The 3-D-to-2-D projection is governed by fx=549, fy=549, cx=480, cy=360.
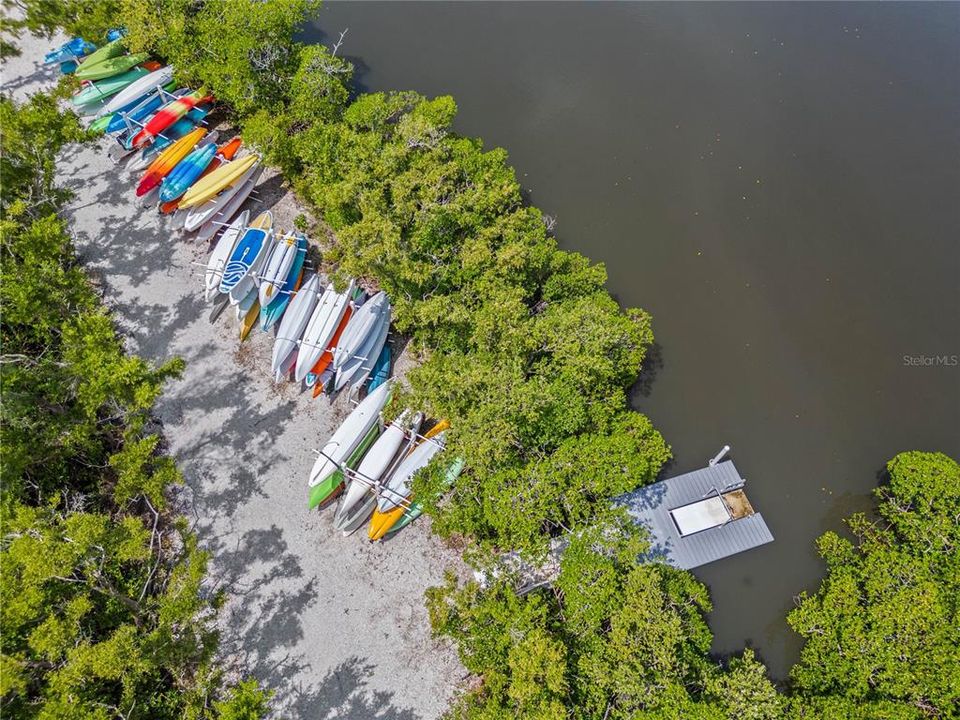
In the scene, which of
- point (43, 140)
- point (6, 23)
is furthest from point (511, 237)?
point (6, 23)

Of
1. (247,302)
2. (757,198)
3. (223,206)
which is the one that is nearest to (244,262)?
(247,302)

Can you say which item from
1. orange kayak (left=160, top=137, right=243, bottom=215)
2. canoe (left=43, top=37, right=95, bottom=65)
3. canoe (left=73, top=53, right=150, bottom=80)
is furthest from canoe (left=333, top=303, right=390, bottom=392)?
canoe (left=43, top=37, right=95, bottom=65)

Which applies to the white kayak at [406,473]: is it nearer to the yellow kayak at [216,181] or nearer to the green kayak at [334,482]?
the green kayak at [334,482]

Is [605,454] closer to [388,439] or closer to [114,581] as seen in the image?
[388,439]

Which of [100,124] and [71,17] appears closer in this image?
[100,124]

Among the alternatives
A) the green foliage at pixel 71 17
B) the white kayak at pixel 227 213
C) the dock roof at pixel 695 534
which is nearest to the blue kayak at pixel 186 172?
the white kayak at pixel 227 213

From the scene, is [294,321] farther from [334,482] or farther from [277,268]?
[334,482]
